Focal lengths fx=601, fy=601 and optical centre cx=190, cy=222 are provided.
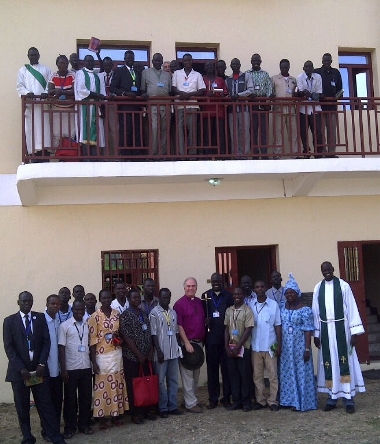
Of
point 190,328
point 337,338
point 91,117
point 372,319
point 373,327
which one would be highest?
point 91,117

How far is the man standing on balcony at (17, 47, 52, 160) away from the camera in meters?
8.55

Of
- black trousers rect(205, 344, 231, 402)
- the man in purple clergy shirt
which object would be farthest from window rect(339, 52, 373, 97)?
black trousers rect(205, 344, 231, 402)

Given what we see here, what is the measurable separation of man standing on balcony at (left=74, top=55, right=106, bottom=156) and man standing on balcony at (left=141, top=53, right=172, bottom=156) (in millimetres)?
692

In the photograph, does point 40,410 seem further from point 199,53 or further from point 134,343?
point 199,53

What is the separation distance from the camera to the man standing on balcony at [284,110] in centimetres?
904

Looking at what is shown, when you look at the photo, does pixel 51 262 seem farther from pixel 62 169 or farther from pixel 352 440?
pixel 352 440

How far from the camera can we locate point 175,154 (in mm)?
8922

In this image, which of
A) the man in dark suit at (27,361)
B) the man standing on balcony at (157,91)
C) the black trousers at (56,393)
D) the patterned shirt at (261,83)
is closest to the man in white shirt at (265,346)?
the black trousers at (56,393)

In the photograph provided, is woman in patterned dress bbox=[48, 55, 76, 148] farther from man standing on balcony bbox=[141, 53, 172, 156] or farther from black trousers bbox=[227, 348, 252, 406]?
black trousers bbox=[227, 348, 252, 406]

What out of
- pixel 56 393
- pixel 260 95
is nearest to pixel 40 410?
pixel 56 393

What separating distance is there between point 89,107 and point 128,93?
0.61 m

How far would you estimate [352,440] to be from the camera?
6.32 metres

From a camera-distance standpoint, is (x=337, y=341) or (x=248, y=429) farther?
(x=337, y=341)

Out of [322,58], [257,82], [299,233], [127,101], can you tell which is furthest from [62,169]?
[322,58]
